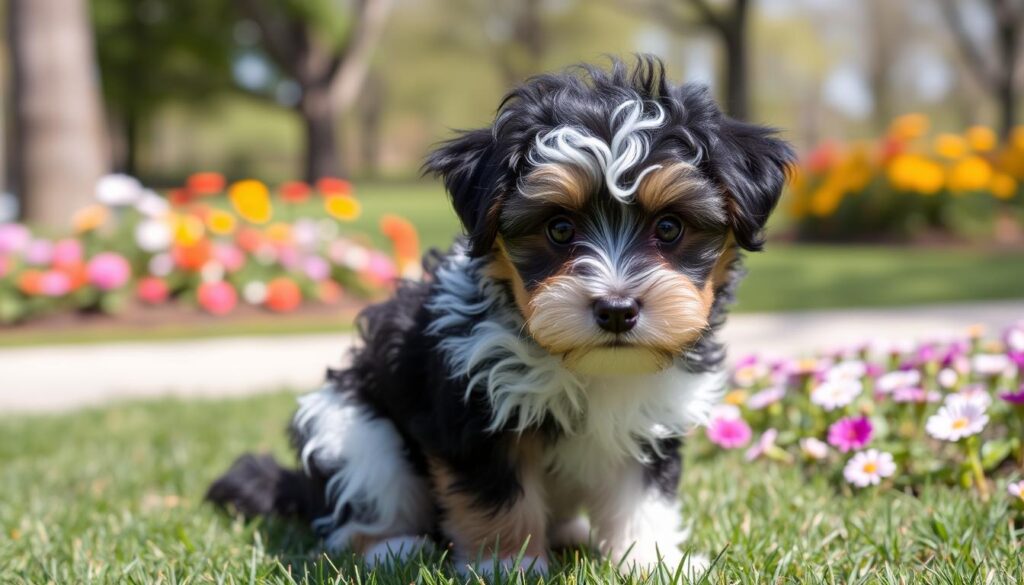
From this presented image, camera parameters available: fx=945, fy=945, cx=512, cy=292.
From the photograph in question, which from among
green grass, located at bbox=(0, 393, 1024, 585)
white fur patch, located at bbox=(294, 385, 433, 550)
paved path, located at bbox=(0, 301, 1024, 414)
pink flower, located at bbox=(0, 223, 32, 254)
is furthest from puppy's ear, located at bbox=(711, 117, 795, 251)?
pink flower, located at bbox=(0, 223, 32, 254)

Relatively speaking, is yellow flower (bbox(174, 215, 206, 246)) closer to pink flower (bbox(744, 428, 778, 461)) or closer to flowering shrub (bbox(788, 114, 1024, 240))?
pink flower (bbox(744, 428, 778, 461))

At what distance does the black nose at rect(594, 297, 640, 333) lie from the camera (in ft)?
8.86

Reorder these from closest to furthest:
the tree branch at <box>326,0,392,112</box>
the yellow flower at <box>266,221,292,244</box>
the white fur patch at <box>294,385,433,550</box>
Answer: the white fur patch at <box>294,385,433,550</box>, the yellow flower at <box>266,221,292,244</box>, the tree branch at <box>326,0,392,112</box>

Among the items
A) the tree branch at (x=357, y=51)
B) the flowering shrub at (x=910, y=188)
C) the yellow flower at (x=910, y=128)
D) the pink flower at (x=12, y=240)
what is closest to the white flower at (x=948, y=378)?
the pink flower at (x=12, y=240)

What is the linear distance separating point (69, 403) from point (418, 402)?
4.93 metres

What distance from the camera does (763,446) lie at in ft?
14.7

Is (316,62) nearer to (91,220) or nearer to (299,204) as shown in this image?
(299,204)

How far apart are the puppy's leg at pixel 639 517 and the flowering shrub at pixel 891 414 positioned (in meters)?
0.51

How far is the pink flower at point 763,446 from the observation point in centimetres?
449

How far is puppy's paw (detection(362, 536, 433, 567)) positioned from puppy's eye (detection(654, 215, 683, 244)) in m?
1.31

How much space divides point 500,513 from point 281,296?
286 inches

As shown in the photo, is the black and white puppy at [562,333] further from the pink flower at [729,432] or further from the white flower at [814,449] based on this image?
the pink flower at [729,432]

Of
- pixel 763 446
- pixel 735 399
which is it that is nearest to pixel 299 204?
pixel 735 399

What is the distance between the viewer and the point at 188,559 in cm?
338
